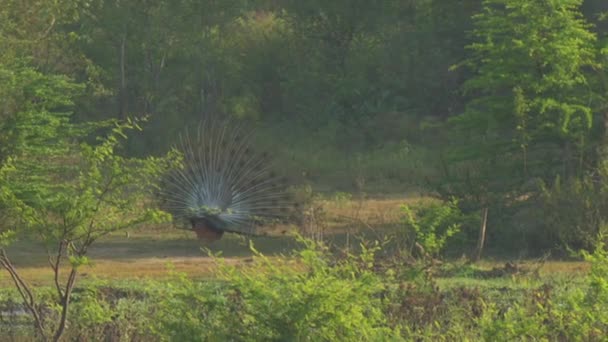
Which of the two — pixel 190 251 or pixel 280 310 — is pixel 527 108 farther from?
pixel 280 310

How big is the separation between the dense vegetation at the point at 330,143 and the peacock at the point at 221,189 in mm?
501

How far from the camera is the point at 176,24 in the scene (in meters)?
32.9

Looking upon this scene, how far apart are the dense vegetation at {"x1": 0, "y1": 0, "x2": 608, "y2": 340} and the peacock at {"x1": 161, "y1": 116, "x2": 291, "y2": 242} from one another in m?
0.50

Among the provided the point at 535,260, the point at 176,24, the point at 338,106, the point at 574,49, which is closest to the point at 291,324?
the point at 535,260

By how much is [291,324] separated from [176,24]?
995 inches

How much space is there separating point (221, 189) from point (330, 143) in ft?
44.2

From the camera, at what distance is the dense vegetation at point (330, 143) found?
29.2ft

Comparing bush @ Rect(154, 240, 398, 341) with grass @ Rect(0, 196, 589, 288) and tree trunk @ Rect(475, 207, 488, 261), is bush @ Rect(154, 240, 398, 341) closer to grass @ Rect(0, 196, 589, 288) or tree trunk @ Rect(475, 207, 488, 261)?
grass @ Rect(0, 196, 589, 288)

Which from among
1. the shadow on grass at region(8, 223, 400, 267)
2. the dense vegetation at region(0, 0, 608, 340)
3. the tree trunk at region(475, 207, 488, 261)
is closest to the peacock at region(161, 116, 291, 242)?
the shadow on grass at region(8, 223, 400, 267)

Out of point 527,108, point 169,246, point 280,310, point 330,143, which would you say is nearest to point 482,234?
point 527,108

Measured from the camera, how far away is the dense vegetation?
8891mm

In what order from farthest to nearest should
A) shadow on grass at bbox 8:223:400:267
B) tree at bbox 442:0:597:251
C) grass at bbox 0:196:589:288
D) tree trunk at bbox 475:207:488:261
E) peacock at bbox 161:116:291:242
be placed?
peacock at bbox 161:116:291:242 → shadow on grass at bbox 8:223:400:267 → tree at bbox 442:0:597:251 → tree trunk at bbox 475:207:488:261 → grass at bbox 0:196:589:288

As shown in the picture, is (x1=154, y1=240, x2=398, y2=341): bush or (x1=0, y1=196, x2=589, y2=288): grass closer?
(x1=154, y1=240, x2=398, y2=341): bush

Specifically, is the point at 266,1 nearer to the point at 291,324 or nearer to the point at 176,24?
the point at 176,24
